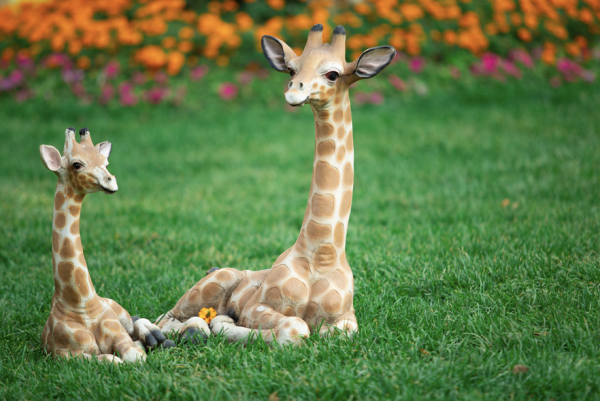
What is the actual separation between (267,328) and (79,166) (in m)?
1.32

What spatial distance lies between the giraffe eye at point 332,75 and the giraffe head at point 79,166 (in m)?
1.22

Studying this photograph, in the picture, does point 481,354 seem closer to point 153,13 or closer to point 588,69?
point 588,69

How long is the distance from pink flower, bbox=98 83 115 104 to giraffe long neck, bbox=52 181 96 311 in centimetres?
699

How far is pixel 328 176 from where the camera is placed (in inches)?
118

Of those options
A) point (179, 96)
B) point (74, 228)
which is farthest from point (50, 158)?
point (179, 96)

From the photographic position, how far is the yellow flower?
3.27m

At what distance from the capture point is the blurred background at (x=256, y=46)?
9.59 meters

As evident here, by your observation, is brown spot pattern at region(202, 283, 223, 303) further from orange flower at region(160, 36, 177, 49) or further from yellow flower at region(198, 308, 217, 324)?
orange flower at region(160, 36, 177, 49)

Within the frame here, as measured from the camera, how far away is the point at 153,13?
10516 millimetres

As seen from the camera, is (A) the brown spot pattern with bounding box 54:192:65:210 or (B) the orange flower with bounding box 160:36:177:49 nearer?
(A) the brown spot pattern with bounding box 54:192:65:210

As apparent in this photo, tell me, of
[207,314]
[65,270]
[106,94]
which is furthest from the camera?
[106,94]

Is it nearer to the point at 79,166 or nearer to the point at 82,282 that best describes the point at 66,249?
the point at 82,282

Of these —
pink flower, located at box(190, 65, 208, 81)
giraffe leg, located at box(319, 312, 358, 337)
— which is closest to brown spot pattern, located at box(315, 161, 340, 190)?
giraffe leg, located at box(319, 312, 358, 337)

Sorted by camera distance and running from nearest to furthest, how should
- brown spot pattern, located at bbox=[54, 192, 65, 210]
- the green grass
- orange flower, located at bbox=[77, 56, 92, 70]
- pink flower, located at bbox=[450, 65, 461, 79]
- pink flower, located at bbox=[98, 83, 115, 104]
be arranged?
the green grass < brown spot pattern, located at bbox=[54, 192, 65, 210] < pink flower, located at bbox=[98, 83, 115, 104] < pink flower, located at bbox=[450, 65, 461, 79] < orange flower, located at bbox=[77, 56, 92, 70]
